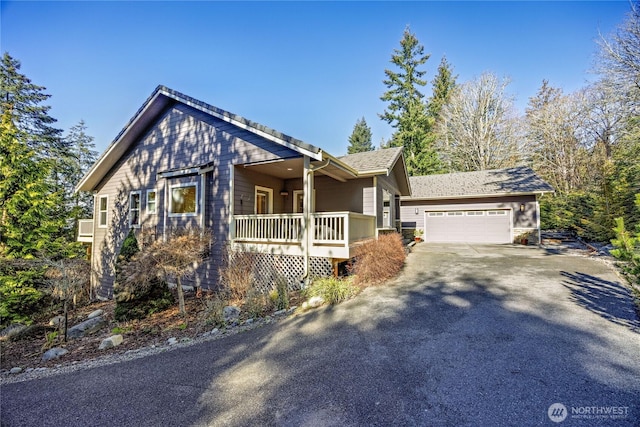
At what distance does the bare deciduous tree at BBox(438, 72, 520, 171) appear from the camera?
25.6 meters

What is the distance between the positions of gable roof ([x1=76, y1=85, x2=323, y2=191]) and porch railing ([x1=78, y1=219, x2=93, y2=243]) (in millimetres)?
1818

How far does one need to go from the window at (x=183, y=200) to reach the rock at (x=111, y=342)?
4.54 metres

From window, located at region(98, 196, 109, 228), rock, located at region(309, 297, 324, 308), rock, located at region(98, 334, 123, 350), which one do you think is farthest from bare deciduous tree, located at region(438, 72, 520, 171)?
rock, located at region(98, 334, 123, 350)

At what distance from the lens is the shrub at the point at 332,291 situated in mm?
6369

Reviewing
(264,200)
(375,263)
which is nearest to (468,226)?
(375,263)

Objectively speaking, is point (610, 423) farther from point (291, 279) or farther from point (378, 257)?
point (291, 279)

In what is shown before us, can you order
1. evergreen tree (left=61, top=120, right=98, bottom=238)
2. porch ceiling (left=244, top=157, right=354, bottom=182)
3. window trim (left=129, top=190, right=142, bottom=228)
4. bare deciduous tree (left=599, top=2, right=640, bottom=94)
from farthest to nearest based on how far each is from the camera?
evergreen tree (left=61, top=120, right=98, bottom=238), bare deciduous tree (left=599, top=2, right=640, bottom=94), window trim (left=129, top=190, right=142, bottom=228), porch ceiling (left=244, top=157, right=354, bottom=182)

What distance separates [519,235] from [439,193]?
16.2 ft

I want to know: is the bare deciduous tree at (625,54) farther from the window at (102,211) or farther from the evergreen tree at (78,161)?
the evergreen tree at (78,161)

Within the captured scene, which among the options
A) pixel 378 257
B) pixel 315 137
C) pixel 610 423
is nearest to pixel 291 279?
pixel 378 257

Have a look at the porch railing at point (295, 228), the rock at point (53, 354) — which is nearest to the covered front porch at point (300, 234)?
the porch railing at point (295, 228)

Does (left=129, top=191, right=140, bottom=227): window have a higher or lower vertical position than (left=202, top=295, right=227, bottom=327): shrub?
higher

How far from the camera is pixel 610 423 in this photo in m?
2.48

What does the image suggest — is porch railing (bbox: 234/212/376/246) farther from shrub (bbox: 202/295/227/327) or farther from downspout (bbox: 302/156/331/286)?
shrub (bbox: 202/295/227/327)
